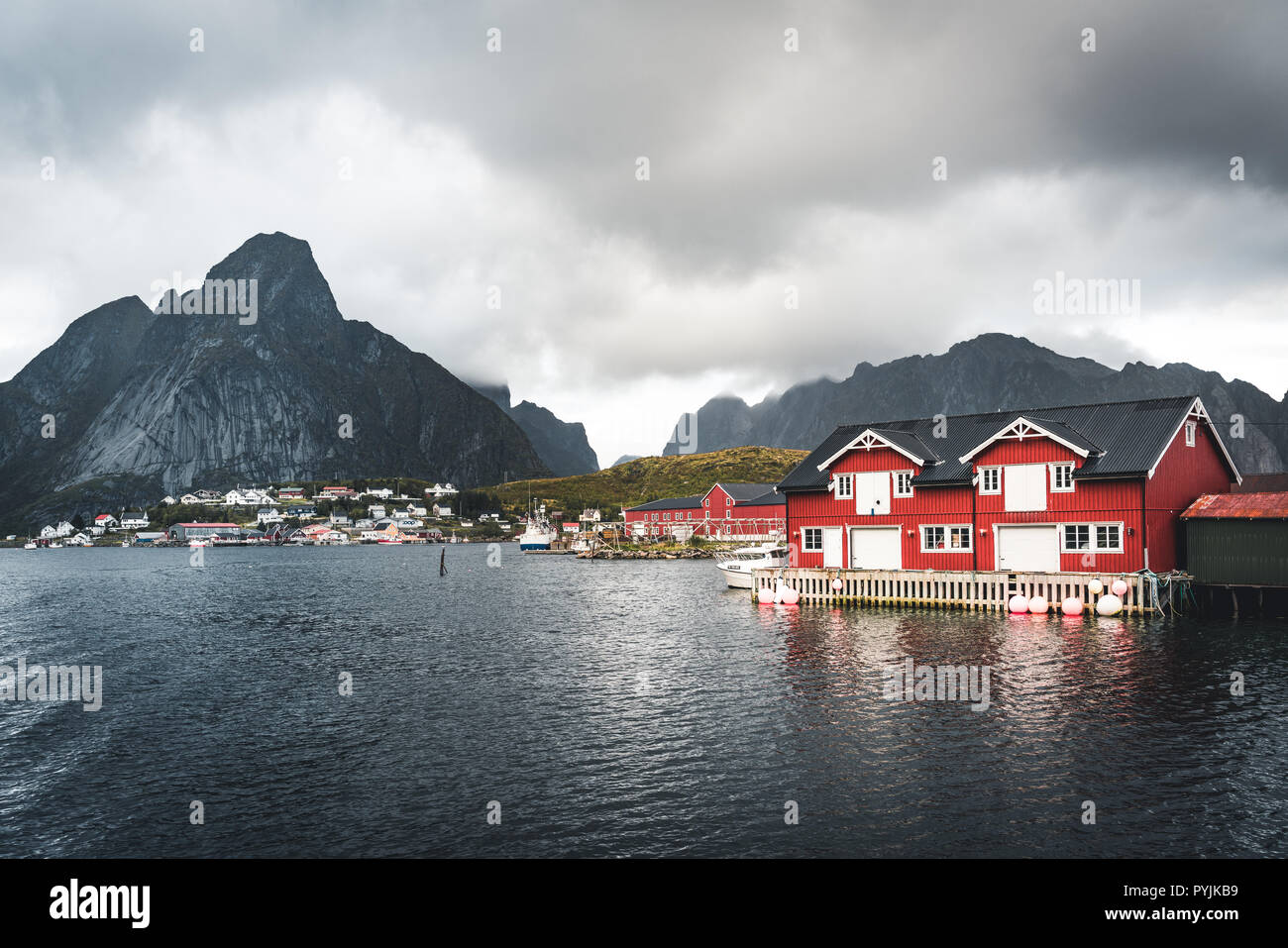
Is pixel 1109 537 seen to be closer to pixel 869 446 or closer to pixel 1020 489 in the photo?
pixel 1020 489

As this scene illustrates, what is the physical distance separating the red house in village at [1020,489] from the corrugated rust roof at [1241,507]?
148 cm

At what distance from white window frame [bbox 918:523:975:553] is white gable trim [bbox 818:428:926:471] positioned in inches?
175

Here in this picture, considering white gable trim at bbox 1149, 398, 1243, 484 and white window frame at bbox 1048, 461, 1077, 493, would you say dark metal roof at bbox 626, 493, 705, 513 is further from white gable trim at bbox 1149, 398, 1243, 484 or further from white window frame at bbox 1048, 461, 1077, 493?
white window frame at bbox 1048, 461, 1077, 493

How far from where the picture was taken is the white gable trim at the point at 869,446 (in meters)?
54.7

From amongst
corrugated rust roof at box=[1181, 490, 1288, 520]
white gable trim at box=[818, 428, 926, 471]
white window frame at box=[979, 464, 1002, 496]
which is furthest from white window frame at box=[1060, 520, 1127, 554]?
white gable trim at box=[818, 428, 926, 471]

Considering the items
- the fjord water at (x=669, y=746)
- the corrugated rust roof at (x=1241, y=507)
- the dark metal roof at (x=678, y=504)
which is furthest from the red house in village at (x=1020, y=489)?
the dark metal roof at (x=678, y=504)

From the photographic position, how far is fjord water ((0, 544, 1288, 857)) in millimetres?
17047

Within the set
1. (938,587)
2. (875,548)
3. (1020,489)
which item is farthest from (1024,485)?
(875,548)

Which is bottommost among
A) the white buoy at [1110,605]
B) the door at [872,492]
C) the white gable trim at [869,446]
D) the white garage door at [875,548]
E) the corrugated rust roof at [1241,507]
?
the white buoy at [1110,605]

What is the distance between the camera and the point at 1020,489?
166ft

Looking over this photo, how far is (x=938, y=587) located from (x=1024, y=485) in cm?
887

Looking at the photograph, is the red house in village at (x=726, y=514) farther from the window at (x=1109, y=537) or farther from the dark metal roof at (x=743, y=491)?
the window at (x=1109, y=537)
